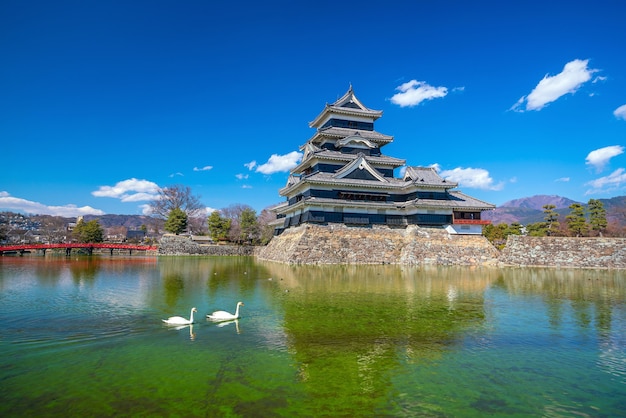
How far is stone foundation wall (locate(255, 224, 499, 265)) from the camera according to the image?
101 feet

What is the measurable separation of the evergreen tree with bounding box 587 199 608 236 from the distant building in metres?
19.2

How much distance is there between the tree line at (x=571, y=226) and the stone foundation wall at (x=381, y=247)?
1091 cm

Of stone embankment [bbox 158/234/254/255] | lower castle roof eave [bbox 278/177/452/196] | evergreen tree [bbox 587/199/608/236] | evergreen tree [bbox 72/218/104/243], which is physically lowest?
stone embankment [bbox 158/234/254/255]

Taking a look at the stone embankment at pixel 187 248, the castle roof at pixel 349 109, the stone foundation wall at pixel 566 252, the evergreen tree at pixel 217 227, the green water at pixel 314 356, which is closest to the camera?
the green water at pixel 314 356

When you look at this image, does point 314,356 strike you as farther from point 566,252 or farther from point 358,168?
point 566,252

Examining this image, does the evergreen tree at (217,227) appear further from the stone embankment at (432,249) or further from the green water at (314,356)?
the green water at (314,356)

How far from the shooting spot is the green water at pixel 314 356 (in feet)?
17.9

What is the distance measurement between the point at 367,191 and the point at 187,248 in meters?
27.1

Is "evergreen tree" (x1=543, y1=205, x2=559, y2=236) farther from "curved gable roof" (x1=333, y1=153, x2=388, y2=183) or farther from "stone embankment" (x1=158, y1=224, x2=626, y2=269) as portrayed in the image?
"curved gable roof" (x1=333, y1=153, x2=388, y2=183)

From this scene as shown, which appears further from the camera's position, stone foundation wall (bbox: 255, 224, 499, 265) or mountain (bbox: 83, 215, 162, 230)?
mountain (bbox: 83, 215, 162, 230)

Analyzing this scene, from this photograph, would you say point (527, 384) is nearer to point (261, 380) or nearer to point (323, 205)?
point (261, 380)

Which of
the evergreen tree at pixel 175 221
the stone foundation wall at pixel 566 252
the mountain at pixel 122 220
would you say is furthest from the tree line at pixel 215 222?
the mountain at pixel 122 220

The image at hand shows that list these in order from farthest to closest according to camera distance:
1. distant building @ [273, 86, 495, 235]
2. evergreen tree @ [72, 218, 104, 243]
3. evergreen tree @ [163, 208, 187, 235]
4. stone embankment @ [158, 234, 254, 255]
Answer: evergreen tree @ [72, 218, 104, 243] → evergreen tree @ [163, 208, 187, 235] → stone embankment @ [158, 234, 254, 255] → distant building @ [273, 86, 495, 235]

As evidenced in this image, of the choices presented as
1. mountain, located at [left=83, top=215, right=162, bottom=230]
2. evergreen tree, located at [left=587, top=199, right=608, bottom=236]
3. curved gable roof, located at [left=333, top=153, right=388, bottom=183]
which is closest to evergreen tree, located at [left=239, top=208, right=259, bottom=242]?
curved gable roof, located at [left=333, top=153, right=388, bottom=183]
